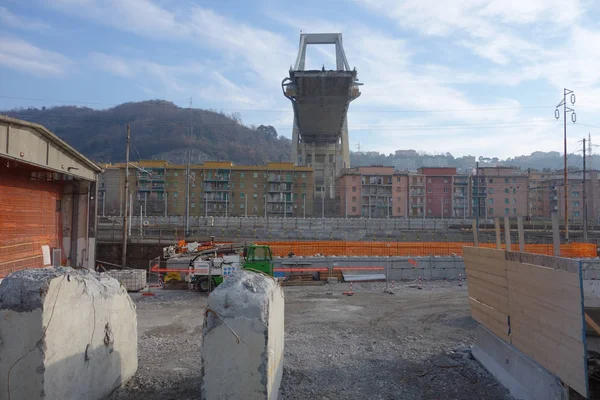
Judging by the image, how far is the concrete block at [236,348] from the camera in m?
5.01

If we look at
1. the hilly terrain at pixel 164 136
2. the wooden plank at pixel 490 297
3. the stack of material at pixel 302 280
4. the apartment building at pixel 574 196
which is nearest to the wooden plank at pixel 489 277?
the wooden plank at pixel 490 297

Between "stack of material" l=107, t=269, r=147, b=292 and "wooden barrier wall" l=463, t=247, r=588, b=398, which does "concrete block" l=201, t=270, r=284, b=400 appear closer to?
"wooden barrier wall" l=463, t=247, r=588, b=398

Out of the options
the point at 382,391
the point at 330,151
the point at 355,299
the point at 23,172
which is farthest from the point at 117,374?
the point at 330,151

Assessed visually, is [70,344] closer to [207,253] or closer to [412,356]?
[412,356]

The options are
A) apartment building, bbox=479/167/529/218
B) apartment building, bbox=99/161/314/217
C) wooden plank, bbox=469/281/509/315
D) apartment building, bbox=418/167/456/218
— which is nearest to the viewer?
wooden plank, bbox=469/281/509/315

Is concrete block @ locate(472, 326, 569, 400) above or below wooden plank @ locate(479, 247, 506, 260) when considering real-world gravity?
below

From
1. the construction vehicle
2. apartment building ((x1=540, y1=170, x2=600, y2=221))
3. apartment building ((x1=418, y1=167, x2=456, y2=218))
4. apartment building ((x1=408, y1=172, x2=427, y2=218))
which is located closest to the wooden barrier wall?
the construction vehicle

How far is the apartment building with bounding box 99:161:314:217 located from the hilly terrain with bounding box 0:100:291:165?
4654 cm

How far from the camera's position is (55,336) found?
16.3 feet

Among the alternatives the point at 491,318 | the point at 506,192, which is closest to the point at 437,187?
the point at 506,192

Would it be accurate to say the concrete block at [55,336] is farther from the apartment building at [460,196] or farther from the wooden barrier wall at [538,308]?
the apartment building at [460,196]

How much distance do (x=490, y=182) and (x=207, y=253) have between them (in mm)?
73381

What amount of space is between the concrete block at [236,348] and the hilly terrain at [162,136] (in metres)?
124

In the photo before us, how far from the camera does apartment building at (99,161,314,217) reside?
3056 inches
